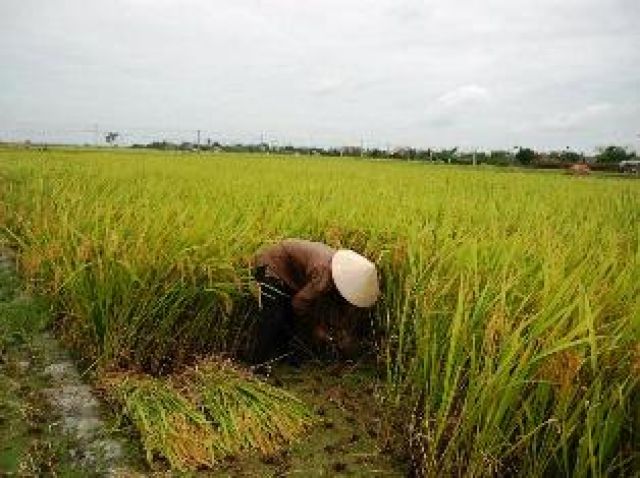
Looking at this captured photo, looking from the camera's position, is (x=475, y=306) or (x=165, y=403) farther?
(x=165, y=403)

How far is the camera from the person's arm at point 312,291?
11.5 feet

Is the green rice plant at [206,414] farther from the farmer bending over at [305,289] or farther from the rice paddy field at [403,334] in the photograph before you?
the farmer bending over at [305,289]

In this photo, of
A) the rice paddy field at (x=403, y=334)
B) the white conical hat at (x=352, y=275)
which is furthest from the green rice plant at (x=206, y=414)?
the white conical hat at (x=352, y=275)

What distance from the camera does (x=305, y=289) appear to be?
11.8ft

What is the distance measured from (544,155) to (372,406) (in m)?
33.0

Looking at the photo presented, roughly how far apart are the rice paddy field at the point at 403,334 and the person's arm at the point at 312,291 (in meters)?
0.23

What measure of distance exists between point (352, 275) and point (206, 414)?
886mm

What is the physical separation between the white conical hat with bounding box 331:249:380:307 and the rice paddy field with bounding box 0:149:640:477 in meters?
0.18

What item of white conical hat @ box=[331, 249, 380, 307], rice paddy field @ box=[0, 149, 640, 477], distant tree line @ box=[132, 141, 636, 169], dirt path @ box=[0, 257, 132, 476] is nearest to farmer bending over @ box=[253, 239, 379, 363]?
white conical hat @ box=[331, 249, 380, 307]

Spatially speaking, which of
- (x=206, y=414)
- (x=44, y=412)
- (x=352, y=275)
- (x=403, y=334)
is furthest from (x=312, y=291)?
(x=44, y=412)

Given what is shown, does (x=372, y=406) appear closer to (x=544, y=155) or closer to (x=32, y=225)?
(x=32, y=225)

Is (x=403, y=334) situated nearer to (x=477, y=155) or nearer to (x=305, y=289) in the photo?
(x=305, y=289)

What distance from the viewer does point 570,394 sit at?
7.39 feet

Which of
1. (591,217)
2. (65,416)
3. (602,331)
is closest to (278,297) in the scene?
(65,416)
